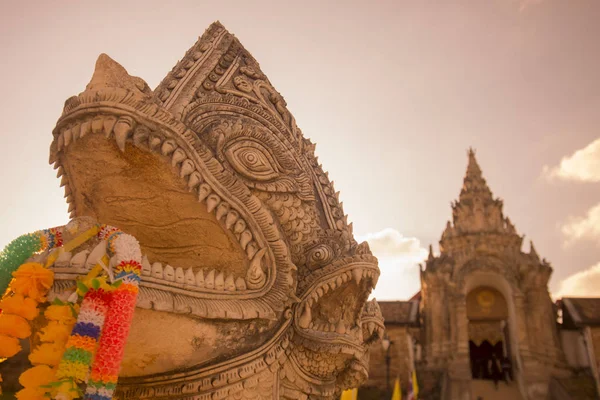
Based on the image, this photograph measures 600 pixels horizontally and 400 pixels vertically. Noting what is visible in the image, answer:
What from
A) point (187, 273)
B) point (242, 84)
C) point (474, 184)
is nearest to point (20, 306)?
point (187, 273)

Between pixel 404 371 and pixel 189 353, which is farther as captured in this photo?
pixel 404 371

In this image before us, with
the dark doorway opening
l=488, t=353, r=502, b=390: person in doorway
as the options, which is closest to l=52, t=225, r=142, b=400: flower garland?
l=488, t=353, r=502, b=390: person in doorway

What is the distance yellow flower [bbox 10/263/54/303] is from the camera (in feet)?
7.89

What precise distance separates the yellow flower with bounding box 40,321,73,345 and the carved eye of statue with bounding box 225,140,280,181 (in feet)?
4.93

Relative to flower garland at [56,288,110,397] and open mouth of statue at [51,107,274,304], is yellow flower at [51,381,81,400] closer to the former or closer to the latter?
flower garland at [56,288,110,397]

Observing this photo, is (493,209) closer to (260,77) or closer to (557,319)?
(557,319)

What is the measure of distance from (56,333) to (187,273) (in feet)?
2.61

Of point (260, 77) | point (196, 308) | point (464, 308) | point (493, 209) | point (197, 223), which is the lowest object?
point (196, 308)

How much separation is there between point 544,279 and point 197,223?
1188 inches

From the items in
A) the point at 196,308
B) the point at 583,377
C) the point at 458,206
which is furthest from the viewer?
the point at 458,206

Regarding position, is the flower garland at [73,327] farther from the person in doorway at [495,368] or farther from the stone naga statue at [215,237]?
the person in doorway at [495,368]

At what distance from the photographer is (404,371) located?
1094 inches

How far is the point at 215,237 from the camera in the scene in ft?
10.7

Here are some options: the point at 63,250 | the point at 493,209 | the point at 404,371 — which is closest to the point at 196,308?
the point at 63,250
